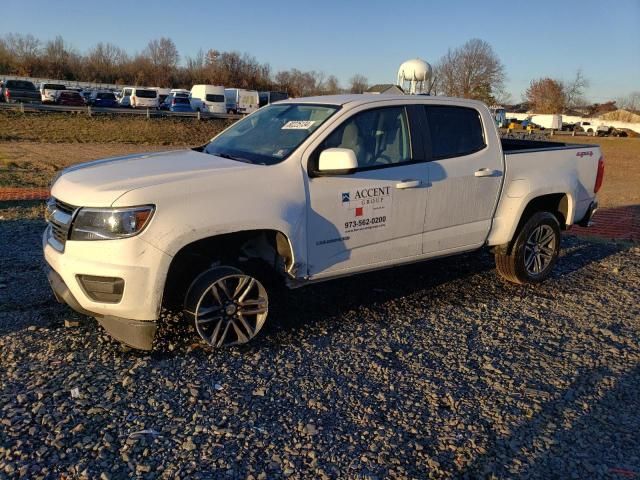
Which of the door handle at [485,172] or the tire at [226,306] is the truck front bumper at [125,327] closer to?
the tire at [226,306]

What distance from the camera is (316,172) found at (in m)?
4.20

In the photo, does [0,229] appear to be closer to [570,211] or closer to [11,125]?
[570,211]

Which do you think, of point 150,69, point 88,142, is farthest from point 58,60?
point 88,142

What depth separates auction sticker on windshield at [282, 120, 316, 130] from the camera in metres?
4.50

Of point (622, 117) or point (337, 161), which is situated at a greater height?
point (622, 117)

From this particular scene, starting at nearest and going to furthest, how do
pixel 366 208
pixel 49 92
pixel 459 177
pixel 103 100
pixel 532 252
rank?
pixel 366 208 < pixel 459 177 < pixel 532 252 < pixel 49 92 < pixel 103 100

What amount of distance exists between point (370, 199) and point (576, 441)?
2.21 meters

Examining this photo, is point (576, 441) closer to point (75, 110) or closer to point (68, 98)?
point (75, 110)

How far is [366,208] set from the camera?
4457 mm

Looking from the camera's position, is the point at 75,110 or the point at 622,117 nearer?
the point at 75,110

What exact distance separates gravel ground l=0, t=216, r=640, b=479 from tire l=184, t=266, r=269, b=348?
141 millimetres

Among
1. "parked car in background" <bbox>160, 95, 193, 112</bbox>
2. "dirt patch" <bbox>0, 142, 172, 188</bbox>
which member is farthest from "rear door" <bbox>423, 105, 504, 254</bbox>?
"parked car in background" <bbox>160, 95, 193, 112</bbox>

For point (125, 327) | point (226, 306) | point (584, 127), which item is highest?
point (584, 127)

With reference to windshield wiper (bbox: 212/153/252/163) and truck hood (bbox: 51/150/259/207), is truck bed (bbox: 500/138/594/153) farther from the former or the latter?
truck hood (bbox: 51/150/259/207)
